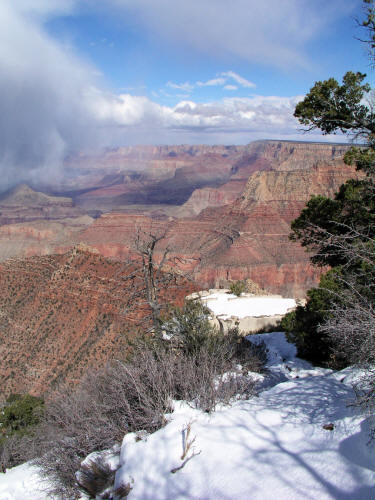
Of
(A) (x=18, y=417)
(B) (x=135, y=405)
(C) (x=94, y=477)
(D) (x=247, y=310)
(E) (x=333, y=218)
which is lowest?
(A) (x=18, y=417)

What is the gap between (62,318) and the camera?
24.7 meters

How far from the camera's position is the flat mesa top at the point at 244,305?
19.1 meters

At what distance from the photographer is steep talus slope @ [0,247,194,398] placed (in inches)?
817

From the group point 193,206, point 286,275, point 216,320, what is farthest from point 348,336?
point 193,206

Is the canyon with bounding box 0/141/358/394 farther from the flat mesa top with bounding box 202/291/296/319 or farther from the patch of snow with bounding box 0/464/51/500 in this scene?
the patch of snow with bounding box 0/464/51/500

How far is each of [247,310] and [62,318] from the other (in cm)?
1201

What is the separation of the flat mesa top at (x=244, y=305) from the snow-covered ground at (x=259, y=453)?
39.4 ft

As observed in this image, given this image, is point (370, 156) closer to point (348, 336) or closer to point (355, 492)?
point (348, 336)

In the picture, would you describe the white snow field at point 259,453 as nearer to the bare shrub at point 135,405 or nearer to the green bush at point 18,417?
the bare shrub at point 135,405

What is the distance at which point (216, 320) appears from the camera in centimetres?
1706

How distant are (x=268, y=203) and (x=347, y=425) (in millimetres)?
88459

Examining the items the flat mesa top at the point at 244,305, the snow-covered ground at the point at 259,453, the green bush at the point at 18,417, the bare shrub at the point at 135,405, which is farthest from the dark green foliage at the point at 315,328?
the green bush at the point at 18,417

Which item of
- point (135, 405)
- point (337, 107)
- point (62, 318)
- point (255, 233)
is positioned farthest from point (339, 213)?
point (255, 233)

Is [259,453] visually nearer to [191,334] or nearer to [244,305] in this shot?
[191,334]
